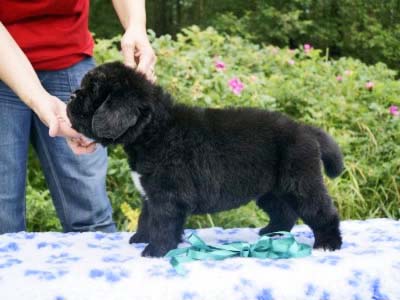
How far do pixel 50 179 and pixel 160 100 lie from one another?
3.41 feet

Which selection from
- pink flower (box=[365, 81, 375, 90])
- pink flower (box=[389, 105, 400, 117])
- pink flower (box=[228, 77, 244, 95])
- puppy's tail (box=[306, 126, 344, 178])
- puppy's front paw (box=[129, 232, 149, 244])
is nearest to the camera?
puppy's tail (box=[306, 126, 344, 178])

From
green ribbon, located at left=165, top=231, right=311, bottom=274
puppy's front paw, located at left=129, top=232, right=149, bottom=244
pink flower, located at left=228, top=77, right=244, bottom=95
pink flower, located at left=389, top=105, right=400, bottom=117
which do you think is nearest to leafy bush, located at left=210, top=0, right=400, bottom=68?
pink flower, located at left=389, top=105, right=400, bottom=117

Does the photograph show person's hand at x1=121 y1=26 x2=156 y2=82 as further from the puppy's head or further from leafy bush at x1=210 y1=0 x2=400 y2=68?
leafy bush at x1=210 y1=0 x2=400 y2=68

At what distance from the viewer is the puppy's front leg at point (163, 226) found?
2113 millimetres

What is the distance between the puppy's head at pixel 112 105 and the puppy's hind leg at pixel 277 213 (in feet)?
2.13

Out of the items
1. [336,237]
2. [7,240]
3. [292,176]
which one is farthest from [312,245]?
[7,240]

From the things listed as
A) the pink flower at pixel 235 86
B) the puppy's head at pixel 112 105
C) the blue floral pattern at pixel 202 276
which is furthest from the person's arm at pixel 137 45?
the pink flower at pixel 235 86

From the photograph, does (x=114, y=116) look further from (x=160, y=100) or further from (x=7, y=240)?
(x=7, y=240)

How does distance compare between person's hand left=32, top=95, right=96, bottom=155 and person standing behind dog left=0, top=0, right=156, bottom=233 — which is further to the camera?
person standing behind dog left=0, top=0, right=156, bottom=233

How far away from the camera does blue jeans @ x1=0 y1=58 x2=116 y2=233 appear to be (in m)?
2.76

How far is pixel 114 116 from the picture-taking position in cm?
204

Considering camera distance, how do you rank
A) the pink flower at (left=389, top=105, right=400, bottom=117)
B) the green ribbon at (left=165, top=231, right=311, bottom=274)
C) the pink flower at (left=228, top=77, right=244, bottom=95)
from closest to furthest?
the green ribbon at (left=165, top=231, right=311, bottom=274) → the pink flower at (left=228, top=77, right=244, bottom=95) → the pink flower at (left=389, top=105, right=400, bottom=117)

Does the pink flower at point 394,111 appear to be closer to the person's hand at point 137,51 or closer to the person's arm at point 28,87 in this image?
the person's hand at point 137,51

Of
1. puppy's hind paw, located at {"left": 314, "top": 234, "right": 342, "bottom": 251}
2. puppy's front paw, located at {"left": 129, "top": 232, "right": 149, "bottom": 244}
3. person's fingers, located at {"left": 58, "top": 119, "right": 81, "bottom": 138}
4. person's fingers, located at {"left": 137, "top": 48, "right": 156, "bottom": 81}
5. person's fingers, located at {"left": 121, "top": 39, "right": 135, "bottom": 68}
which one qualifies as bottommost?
puppy's front paw, located at {"left": 129, "top": 232, "right": 149, "bottom": 244}
